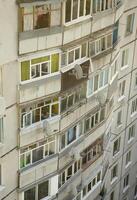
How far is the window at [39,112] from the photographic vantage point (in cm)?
1604

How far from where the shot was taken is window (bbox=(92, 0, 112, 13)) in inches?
659

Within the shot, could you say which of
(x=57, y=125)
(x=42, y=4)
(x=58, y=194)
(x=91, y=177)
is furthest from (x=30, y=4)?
(x=91, y=177)

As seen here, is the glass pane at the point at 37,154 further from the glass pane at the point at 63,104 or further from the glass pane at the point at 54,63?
the glass pane at the point at 54,63

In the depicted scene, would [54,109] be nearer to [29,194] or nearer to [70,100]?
[70,100]

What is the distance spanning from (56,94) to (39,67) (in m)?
1.45

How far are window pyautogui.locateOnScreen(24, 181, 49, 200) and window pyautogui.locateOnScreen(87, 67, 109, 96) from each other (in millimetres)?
4275

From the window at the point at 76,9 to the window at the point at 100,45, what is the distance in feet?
5.03

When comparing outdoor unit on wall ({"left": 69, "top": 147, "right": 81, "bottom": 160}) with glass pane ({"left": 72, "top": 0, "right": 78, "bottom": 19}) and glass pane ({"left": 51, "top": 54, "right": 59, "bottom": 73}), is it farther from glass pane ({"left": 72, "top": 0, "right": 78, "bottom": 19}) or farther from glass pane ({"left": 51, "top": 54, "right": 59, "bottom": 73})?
glass pane ({"left": 72, "top": 0, "right": 78, "bottom": 19})

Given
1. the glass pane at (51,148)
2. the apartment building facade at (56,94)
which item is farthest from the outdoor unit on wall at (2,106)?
the glass pane at (51,148)

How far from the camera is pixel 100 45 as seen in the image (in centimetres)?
1814

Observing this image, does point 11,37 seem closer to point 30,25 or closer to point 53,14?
point 30,25

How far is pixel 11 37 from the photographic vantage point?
562 inches

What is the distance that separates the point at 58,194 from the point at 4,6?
9.05 m

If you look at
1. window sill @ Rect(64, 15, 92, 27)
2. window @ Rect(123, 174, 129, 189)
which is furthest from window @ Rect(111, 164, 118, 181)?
window sill @ Rect(64, 15, 92, 27)
